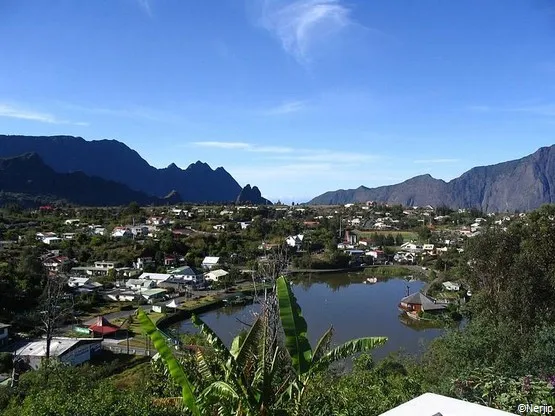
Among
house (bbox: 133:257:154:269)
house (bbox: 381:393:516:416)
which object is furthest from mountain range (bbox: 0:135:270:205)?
house (bbox: 381:393:516:416)

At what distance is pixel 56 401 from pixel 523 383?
115 inches

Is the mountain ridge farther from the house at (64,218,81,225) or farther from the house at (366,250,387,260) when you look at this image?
the house at (366,250,387,260)

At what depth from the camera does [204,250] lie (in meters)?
29.6

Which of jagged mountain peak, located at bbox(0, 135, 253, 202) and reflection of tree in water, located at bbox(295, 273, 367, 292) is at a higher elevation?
jagged mountain peak, located at bbox(0, 135, 253, 202)

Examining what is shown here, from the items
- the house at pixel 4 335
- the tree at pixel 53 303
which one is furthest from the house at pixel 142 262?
the house at pixel 4 335

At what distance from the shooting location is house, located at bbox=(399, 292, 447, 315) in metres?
17.7

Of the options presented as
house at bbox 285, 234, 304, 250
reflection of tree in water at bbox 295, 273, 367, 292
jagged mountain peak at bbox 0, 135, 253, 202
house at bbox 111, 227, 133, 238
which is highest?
jagged mountain peak at bbox 0, 135, 253, 202

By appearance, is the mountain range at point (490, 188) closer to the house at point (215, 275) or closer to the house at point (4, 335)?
the house at point (215, 275)

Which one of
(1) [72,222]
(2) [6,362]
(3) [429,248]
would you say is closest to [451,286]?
(3) [429,248]

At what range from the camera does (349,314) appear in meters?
17.5

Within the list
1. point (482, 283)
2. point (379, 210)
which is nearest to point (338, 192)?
point (379, 210)

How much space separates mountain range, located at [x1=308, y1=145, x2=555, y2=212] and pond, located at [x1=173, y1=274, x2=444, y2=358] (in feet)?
289

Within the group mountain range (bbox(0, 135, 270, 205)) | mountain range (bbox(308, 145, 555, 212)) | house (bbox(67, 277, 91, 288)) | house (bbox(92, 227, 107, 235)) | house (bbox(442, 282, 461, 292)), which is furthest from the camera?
mountain range (bbox(308, 145, 555, 212))

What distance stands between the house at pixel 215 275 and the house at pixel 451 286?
10.0 metres
